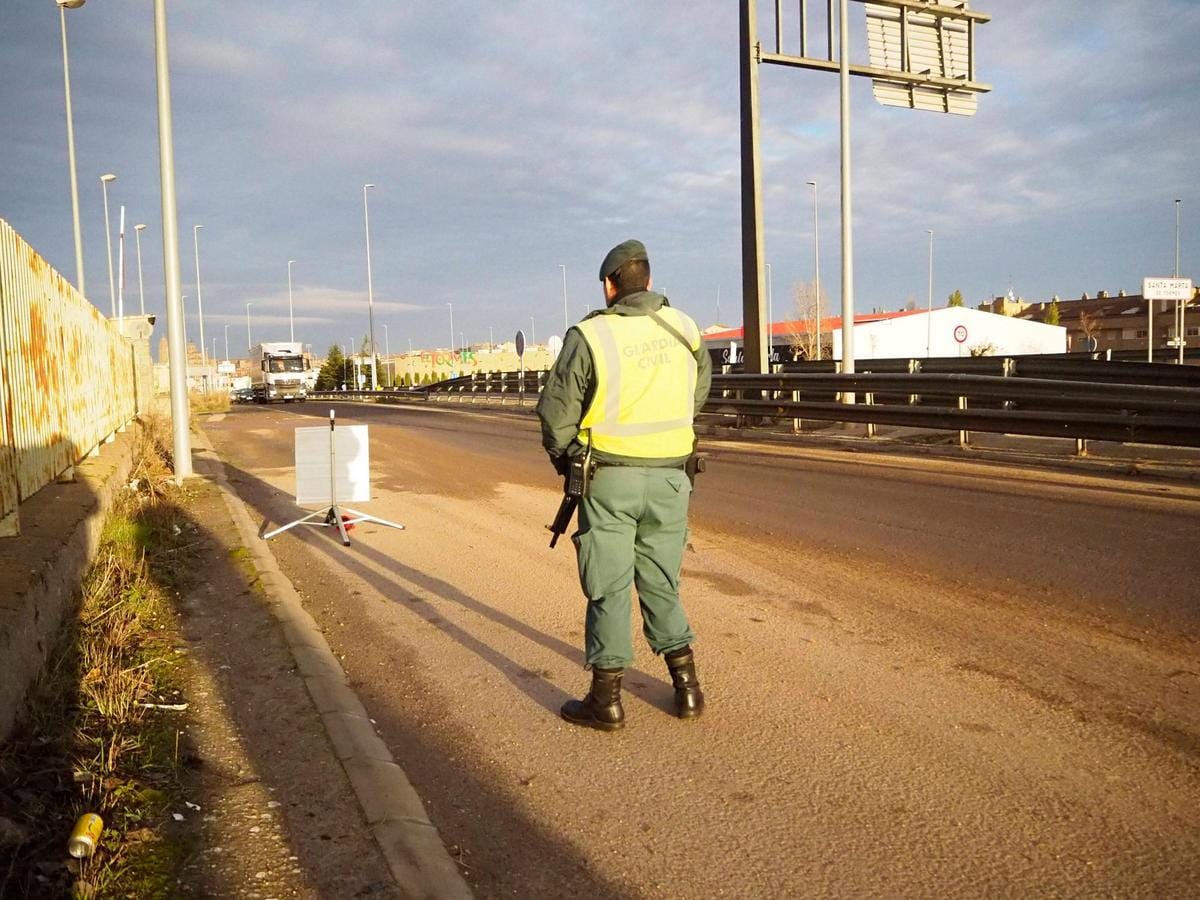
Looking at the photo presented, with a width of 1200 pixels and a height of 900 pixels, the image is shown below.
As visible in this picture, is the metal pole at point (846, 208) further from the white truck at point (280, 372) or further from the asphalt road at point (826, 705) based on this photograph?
the white truck at point (280, 372)

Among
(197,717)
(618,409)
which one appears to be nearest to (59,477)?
(197,717)

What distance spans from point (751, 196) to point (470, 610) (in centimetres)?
1424

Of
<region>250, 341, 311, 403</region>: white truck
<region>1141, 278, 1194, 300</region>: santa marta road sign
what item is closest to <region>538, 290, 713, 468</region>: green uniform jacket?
<region>1141, 278, 1194, 300</region>: santa marta road sign

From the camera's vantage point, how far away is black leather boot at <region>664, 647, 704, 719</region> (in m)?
3.91

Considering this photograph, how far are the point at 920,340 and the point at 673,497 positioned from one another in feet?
249

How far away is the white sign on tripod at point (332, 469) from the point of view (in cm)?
888

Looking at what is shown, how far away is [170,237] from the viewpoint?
479 inches

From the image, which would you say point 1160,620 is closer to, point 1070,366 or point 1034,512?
point 1034,512

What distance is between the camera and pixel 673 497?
12.6ft

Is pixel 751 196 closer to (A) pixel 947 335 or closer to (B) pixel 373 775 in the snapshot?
(B) pixel 373 775

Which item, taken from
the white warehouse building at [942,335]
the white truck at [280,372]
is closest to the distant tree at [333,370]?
the white truck at [280,372]

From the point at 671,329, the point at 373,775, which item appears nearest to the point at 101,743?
the point at 373,775

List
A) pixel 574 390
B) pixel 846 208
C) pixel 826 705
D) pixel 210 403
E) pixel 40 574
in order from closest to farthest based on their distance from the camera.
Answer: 1. pixel 574 390
2. pixel 826 705
3. pixel 40 574
4. pixel 846 208
5. pixel 210 403

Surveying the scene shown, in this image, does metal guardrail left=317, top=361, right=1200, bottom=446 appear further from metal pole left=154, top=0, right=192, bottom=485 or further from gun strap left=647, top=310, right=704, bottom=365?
metal pole left=154, top=0, right=192, bottom=485
